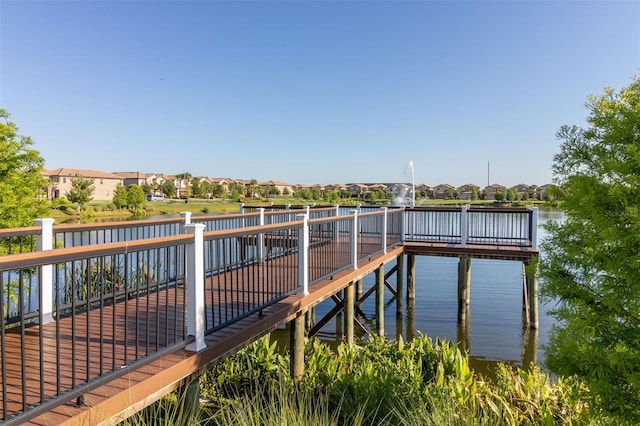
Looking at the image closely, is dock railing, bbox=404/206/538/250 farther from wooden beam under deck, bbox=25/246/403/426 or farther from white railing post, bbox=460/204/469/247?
wooden beam under deck, bbox=25/246/403/426

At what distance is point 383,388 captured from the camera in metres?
5.34

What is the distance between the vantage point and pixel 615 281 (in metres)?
2.91

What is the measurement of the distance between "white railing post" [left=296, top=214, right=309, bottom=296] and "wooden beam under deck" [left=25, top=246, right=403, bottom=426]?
73 cm

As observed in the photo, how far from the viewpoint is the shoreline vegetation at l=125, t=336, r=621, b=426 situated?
4.69 m

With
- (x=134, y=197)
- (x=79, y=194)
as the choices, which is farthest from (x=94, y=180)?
(x=134, y=197)

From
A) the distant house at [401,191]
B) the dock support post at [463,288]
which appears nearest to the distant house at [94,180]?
the distant house at [401,191]

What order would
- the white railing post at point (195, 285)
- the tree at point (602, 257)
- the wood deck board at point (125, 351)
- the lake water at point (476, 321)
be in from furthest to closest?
the lake water at point (476, 321), the white railing post at point (195, 285), the wood deck board at point (125, 351), the tree at point (602, 257)

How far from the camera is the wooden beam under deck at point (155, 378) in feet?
9.77

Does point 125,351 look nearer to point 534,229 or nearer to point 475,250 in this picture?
point 475,250

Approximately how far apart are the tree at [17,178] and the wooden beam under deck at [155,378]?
580cm

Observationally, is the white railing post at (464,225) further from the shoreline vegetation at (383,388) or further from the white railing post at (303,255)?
the white railing post at (303,255)

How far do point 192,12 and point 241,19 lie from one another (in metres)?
2.79

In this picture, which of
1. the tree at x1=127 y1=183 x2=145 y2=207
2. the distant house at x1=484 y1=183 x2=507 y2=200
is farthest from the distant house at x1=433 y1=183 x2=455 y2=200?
the tree at x1=127 y1=183 x2=145 y2=207

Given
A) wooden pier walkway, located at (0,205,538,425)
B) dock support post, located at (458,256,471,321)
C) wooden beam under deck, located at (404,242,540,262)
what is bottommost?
dock support post, located at (458,256,471,321)
